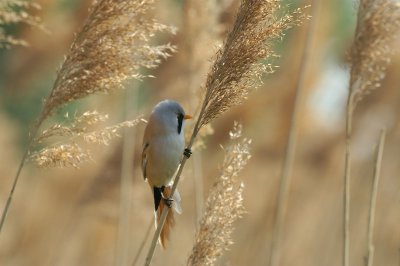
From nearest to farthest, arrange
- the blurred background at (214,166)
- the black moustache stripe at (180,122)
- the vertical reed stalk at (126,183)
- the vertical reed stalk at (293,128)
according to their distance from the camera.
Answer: the black moustache stripe at (180,122) < the vertical reed stalk at (293,128) < the vertical reed stalk at (126,183) < the blurred background at (214,166)

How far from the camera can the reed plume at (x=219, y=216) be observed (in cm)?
203

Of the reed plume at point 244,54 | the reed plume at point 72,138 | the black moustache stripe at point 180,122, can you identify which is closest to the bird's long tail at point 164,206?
the black moustache stripe at point 180,122

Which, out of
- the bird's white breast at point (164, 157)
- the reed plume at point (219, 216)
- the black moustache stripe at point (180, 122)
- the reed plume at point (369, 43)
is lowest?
the reed plume at point (219, 216)

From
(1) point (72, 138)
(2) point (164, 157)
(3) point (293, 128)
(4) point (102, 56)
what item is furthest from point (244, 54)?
(3) point (293, 128)

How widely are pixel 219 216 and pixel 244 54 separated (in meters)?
0.47

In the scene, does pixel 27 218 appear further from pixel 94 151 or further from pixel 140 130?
pixel 140 130

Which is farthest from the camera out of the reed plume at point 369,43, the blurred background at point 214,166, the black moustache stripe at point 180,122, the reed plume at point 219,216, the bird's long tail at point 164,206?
the blurred background at point 214,166

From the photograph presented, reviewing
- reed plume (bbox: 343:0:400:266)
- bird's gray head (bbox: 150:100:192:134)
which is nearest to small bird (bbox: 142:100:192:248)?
bird's gray head (bbox: 150:100:192:134)

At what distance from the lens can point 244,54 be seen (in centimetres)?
203

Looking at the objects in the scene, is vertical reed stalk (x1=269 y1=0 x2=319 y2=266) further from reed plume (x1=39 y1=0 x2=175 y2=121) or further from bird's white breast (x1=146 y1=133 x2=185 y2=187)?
reed plume (x1=39 y1=0 x2=175 y2=121)

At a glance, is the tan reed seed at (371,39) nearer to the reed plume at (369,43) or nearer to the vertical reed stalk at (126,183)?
the reed plume at (369,43)

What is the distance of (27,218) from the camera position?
229 inches

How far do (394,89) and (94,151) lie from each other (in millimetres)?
2436

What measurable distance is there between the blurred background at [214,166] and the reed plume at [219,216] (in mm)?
1369
